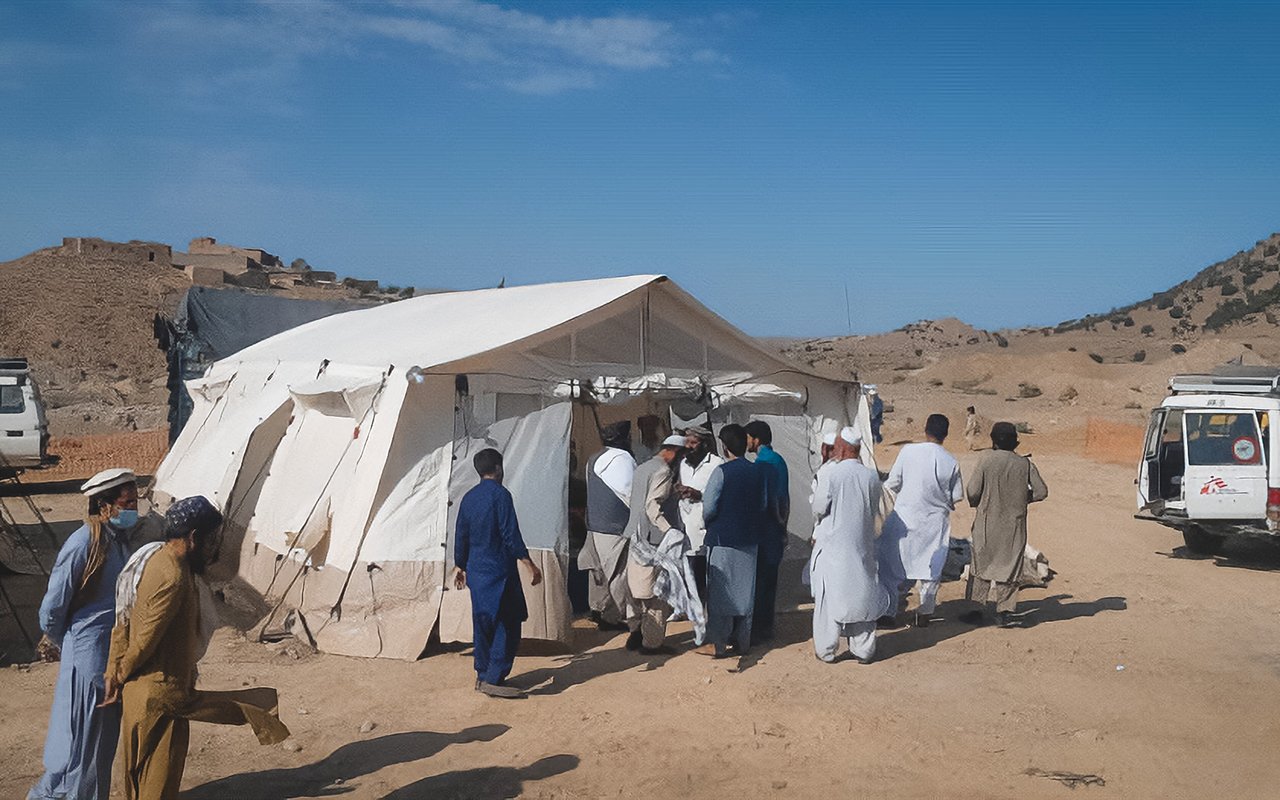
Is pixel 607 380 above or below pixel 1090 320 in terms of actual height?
below

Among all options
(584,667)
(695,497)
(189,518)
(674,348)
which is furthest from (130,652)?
(674,348)

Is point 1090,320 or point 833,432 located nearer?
point 833,432

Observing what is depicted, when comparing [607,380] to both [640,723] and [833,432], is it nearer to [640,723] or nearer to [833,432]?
[833,432]

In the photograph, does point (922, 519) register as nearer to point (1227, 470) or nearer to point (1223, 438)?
point (1227, 470)

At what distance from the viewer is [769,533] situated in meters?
8.12

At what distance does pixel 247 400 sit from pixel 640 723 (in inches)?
293

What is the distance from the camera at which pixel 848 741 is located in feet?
20.6

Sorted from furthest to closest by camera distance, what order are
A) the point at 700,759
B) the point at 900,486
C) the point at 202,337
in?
the point at 202,337, the point at 900,486, the point at 700,759

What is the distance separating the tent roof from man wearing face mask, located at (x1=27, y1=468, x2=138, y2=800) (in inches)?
148

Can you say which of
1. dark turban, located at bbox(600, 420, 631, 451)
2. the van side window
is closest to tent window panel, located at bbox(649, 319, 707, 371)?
dark turban, located at bbox(600, 420, 631, 451)

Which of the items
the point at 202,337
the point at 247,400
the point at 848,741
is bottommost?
the point at 848,741

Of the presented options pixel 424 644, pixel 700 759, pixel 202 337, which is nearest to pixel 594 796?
pixel 700 759

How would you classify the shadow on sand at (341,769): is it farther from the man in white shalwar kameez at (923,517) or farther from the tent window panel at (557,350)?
the man in white shalwar kameez at (923,517)

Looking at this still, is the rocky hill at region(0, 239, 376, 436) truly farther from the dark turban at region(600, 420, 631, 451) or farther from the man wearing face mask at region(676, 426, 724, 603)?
the man wearing face mask at region(676, 426, 724, 603)
